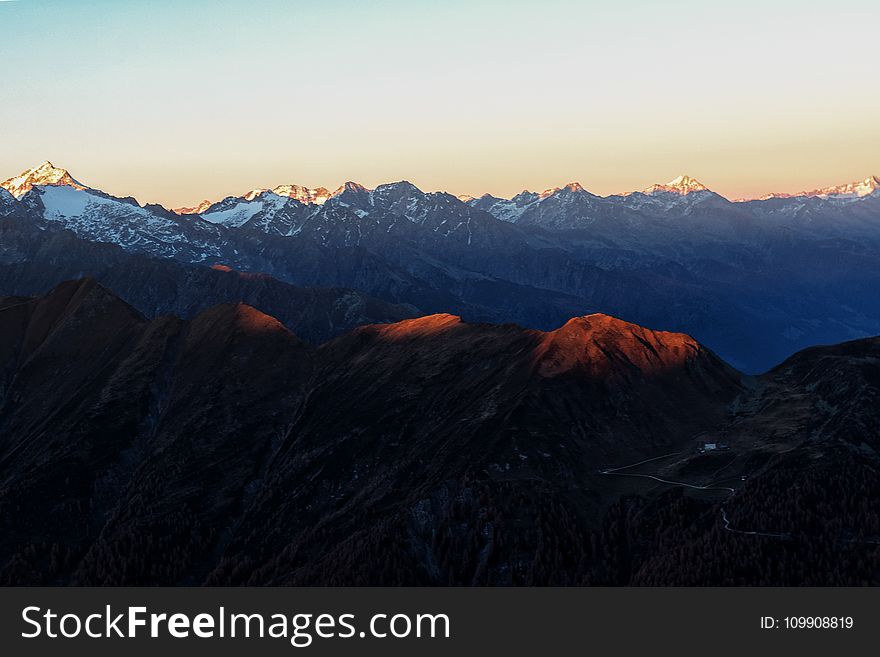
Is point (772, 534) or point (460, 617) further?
point (772, 534)

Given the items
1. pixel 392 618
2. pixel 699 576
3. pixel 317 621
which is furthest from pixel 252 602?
pixel 699 576

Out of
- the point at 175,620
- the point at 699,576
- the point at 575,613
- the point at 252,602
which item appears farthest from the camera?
the point at 699,576

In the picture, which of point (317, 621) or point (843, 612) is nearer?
point (317, 621)

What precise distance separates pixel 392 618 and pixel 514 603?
1302 inches

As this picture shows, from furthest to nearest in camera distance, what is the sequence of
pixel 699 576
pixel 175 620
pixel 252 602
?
pixel 699 576
pixel 252 602
pixel 175 620

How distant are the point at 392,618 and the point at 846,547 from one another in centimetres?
11257

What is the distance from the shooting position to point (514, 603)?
476 feet

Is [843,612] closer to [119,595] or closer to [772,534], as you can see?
[772,534]

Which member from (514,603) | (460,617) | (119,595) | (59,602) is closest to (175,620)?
(119,595)

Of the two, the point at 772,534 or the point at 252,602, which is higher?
the point at 252,602

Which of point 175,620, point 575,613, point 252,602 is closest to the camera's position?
point 175,620

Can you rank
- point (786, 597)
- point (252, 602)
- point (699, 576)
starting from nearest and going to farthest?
point (252, 602) < point (786, 597) < point (699, 576)

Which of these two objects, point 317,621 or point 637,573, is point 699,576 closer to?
point 637,573

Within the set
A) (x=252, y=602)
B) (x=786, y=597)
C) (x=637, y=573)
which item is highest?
(x=252, y=602)
